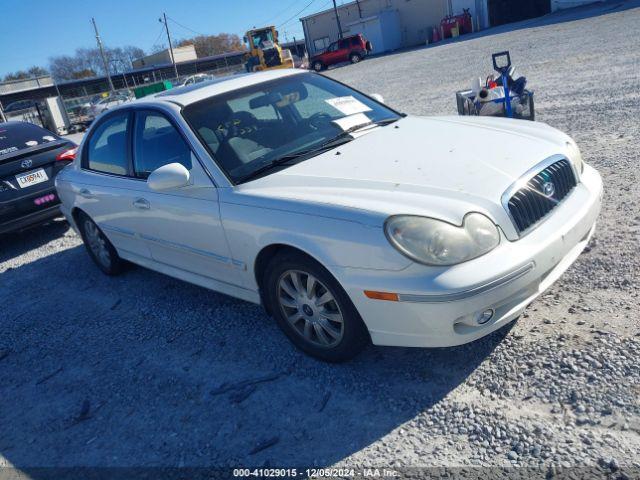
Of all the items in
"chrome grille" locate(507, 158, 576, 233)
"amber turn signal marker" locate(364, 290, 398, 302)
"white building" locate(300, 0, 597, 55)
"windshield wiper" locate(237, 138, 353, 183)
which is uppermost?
"white building" locate(300, 0, 597, 55)

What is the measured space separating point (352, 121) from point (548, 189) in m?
1.55

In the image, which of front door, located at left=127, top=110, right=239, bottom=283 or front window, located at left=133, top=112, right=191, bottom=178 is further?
front window, located at left=133, top=112, right=191, bottom=178

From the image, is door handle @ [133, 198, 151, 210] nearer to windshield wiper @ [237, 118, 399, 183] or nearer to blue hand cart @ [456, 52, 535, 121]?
windshield wiper @ [237, 118, 399, 183]

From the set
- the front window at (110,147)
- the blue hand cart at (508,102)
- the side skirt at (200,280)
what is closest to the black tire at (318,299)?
the side skirt at (200,280)

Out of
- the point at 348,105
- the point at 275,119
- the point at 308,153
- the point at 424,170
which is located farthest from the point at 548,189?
the point at 275,119

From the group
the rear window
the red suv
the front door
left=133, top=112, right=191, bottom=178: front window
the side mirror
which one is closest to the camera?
the side mirror

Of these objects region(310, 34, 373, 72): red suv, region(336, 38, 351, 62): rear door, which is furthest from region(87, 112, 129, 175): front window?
region(336, 38, 351, 62): rear door

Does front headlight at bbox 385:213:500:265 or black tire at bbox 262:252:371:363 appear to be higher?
front headlight at bbox 385:213:500:265

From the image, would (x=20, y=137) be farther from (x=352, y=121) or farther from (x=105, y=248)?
(x=352, y=121)

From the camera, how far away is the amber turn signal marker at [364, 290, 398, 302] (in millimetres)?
2585

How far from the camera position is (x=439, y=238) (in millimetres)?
2521

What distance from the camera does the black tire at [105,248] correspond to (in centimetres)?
502

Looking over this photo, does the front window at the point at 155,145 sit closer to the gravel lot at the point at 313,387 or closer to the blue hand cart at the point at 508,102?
the gravel lot at the point at 313,387

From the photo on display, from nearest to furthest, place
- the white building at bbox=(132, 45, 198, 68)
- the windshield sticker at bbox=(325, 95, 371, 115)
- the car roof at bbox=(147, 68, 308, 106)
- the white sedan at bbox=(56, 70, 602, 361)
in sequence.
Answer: the white sedan at bbox=(56, 70, 602, 361)
the car roof at bbox=(147, 68, 308, 106)
the windshield sticker at bbox=(325, 95, 371, 115)
the white building at bbox=(132, 45, 198, 68)
